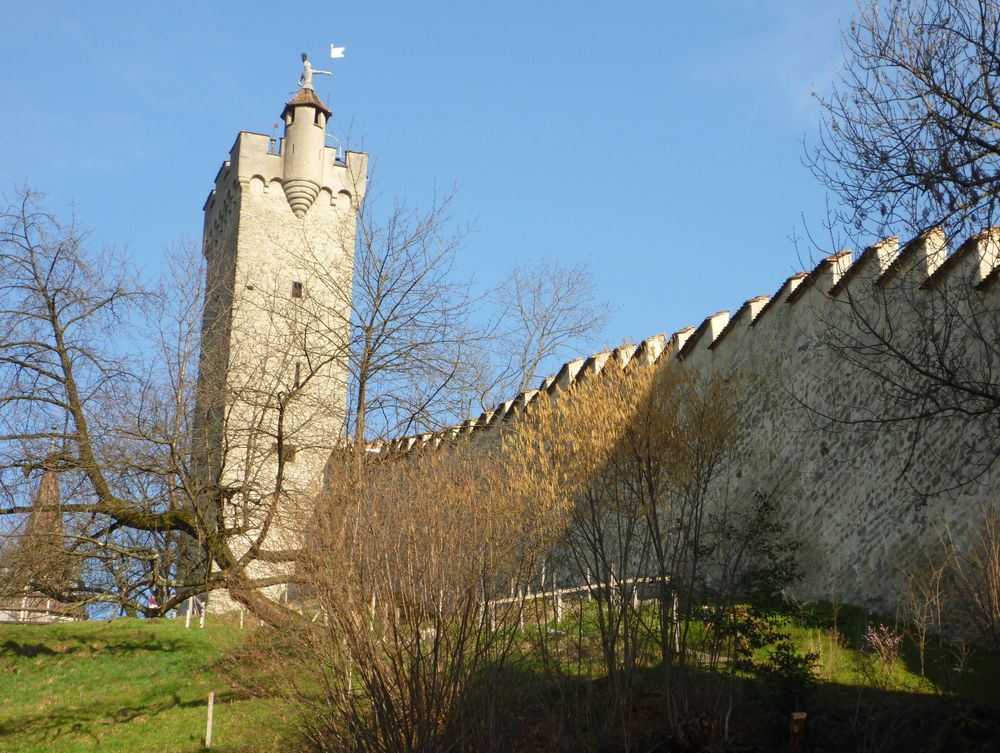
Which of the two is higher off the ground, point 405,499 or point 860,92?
point 860,92

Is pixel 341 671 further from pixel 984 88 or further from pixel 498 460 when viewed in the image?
pixel 984 88

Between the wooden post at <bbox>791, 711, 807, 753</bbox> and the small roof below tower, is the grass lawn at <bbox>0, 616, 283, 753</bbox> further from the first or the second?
the small roof below tower

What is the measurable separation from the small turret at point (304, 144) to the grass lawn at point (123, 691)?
1530 centimetres

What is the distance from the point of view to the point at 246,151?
111 feet

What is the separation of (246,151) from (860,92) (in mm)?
26914

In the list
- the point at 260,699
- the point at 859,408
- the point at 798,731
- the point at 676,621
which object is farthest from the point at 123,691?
the point at 859,408

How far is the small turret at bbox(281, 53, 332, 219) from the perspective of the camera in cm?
3356

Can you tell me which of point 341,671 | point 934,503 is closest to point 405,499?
point 341,671

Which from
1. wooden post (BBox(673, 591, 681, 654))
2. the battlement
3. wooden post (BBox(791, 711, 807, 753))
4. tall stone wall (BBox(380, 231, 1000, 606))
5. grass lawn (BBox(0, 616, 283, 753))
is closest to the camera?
wooden post (BBox(791, 711, 807, 753))

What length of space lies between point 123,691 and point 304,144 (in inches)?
840

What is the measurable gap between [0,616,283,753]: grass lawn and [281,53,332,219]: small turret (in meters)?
15.3

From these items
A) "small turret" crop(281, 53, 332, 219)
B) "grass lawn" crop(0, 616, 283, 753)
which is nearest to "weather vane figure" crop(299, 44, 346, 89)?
"small turret" crop(281, 53, 332, 219)

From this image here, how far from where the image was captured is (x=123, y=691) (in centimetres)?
1605

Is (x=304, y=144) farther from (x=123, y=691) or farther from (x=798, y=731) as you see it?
(x=798, y=731)
